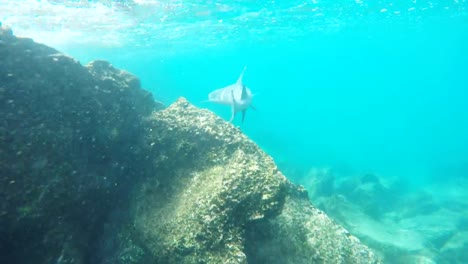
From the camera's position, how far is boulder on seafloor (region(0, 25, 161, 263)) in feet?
14.1

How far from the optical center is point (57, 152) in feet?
16.1

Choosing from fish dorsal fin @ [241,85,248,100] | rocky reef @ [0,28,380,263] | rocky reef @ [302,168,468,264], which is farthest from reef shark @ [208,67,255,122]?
rocky reef @ [302,168,468,264]

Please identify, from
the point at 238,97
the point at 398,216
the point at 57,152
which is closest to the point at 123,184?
the point at 57,152

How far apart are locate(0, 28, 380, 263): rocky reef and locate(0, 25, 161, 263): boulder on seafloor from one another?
0.06 feet

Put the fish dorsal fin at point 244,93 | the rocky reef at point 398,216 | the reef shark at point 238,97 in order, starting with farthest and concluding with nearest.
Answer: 1. the rocky reef at point 398,216
2. the reef shark at point 238,97
3. the fish dorsal fin at point 244,93

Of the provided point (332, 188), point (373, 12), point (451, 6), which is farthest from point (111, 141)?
point (451, 6)

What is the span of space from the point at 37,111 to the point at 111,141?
142 centimetres

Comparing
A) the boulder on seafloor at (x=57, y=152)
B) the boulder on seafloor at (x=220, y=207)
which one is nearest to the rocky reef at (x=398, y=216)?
the boulder on seafloor at (x=220, y=207)

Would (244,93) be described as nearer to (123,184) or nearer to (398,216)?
(123,184)

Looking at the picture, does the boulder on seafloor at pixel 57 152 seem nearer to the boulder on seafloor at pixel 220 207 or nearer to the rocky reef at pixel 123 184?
the rocky reef at pixel 123 184

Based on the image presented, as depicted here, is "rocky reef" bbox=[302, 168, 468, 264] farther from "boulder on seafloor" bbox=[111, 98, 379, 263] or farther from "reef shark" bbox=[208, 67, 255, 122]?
"reef shark" bbox=[208, 67, 255, 122]

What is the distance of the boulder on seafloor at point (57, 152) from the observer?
4312 millimetres

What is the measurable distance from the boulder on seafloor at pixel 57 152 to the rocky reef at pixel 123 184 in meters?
0.02

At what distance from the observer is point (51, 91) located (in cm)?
542
